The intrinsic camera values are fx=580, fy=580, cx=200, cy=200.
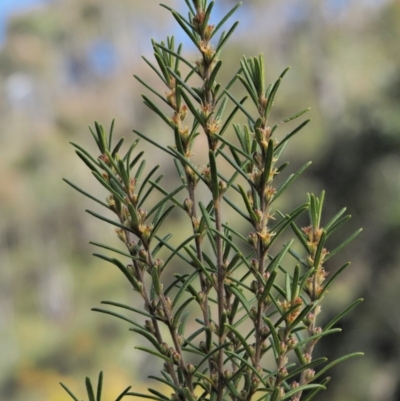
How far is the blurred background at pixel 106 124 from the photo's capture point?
4.22 m

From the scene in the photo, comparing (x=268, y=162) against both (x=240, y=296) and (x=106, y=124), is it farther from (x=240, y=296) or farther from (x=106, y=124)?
(x=106, y=124)

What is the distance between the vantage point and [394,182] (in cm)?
400

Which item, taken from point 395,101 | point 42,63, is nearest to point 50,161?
point 42,63

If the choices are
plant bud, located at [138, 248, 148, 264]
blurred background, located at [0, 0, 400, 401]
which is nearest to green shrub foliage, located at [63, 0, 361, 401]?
plant bud, located at [138, 248, 148, 264]

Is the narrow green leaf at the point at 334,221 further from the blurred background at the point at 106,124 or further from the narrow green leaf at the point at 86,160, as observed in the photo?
the blurred background at the point at 106,124

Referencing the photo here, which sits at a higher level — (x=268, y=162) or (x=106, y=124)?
(x=106, y=124)

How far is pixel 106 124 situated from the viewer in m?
10.7

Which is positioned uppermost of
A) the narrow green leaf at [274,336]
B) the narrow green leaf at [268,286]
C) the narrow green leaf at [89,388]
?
the narrow green leaf at [89,388]

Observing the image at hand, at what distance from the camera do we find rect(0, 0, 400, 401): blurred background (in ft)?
13.9

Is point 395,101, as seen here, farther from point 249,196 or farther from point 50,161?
point 50,161

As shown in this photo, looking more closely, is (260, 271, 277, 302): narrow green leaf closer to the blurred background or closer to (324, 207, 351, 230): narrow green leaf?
Answer: (324, 207, 351, 230): narrow green leaf

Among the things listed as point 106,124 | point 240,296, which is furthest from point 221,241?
point 106,124

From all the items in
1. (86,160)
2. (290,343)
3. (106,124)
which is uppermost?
(106,124)

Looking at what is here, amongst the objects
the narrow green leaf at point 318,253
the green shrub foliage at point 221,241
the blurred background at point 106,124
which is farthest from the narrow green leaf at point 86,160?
the blurred background at point 106,124
